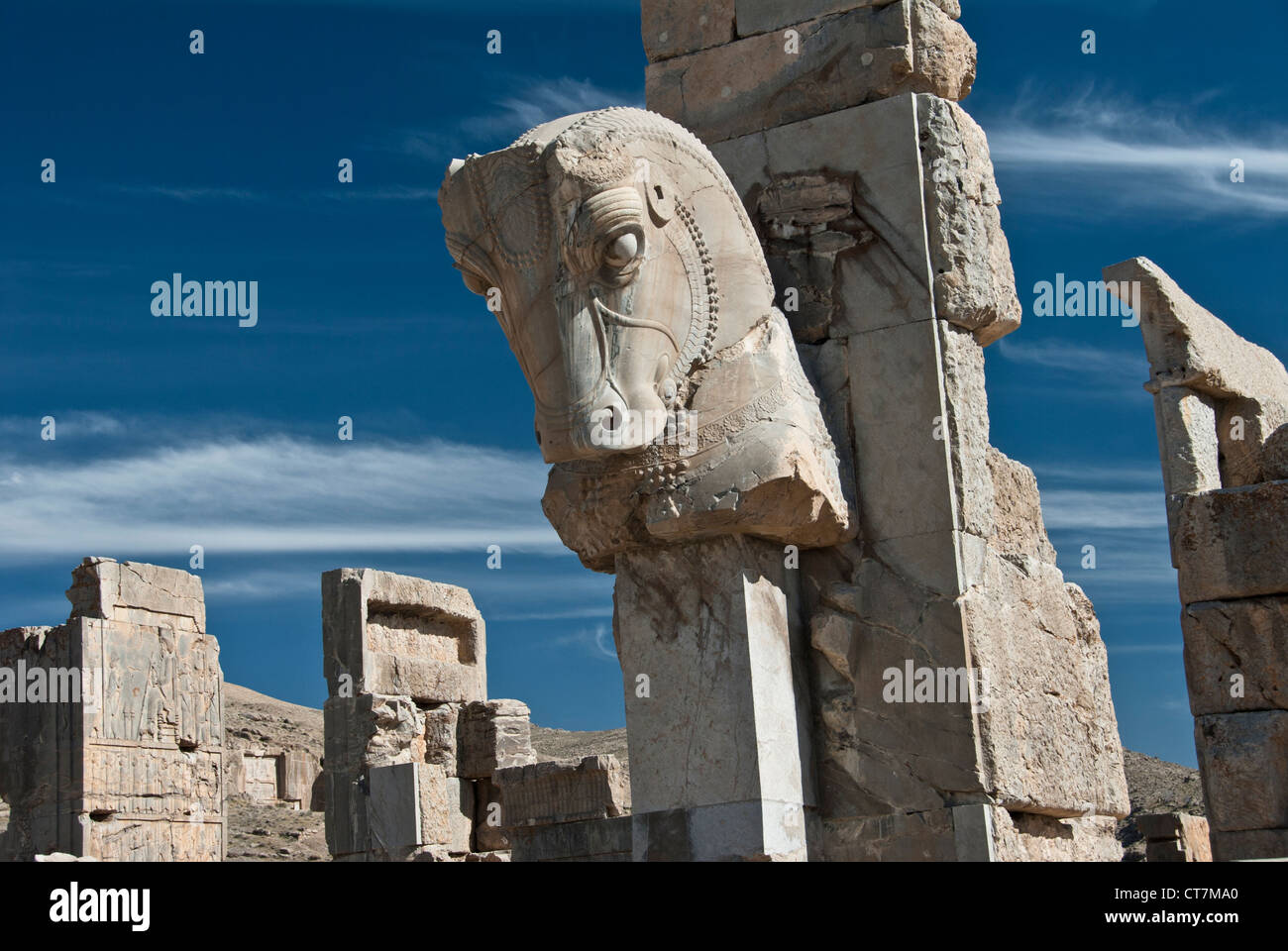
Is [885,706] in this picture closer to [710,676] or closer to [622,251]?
[710,676]

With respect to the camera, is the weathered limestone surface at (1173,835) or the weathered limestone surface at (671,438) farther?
the weathered limestone surface at (1173,835)

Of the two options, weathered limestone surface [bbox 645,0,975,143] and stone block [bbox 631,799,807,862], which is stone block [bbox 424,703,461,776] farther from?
stone block [bbox 631,799,807,862]

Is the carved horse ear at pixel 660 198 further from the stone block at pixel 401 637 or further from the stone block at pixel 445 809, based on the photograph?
the stone block at pixel 401 637

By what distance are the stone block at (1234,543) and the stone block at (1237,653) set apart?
3.1 inches

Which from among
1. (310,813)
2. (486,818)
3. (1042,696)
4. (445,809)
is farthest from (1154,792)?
(310,813)

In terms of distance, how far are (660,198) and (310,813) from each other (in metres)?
20.7

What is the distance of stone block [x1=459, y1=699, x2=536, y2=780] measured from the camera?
1520cm

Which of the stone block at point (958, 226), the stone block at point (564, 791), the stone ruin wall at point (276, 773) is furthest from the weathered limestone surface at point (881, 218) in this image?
the stone ruin wall at point (276, 773)

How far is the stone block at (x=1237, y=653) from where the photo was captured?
8.48m

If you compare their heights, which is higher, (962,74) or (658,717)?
(962,74)
